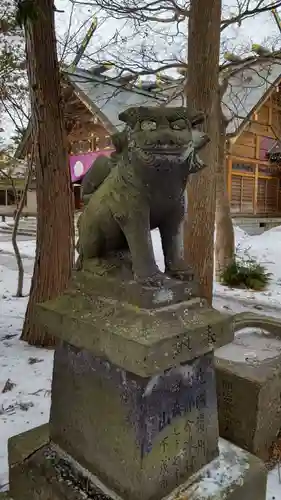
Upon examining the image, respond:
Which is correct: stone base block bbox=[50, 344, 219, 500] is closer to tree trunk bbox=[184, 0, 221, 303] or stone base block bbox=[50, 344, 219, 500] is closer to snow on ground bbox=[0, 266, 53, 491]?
snow on ground bbox=[0, 266, 53, 491]

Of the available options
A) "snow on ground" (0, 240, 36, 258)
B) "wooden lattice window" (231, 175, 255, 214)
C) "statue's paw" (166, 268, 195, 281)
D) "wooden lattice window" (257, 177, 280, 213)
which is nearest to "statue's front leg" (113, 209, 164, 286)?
"statue's paw" (166, 268, 195, 281)

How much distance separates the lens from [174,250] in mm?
1477

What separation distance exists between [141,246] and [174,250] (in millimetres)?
198

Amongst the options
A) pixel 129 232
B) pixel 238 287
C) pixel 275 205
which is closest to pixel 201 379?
pixel 129 232

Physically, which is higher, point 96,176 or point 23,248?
point 96,176

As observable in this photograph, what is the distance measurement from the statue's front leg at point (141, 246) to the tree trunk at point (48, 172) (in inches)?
88.7

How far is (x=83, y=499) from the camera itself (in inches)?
54.7

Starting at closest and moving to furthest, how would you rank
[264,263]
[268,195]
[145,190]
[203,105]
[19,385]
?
[145,190] → [19,385] → [203,105] → [264,263] → [268,195]

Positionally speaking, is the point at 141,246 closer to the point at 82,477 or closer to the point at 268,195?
the point at 82,477

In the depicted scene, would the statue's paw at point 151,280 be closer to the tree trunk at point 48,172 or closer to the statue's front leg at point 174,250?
the statue's front leg at point 174,250

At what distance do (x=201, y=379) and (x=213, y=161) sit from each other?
→ 2.84 meters

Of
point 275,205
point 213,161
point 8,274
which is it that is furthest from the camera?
point 275,205

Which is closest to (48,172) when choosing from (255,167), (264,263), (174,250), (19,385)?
(19,385)

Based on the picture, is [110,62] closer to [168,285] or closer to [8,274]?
[8,274]
